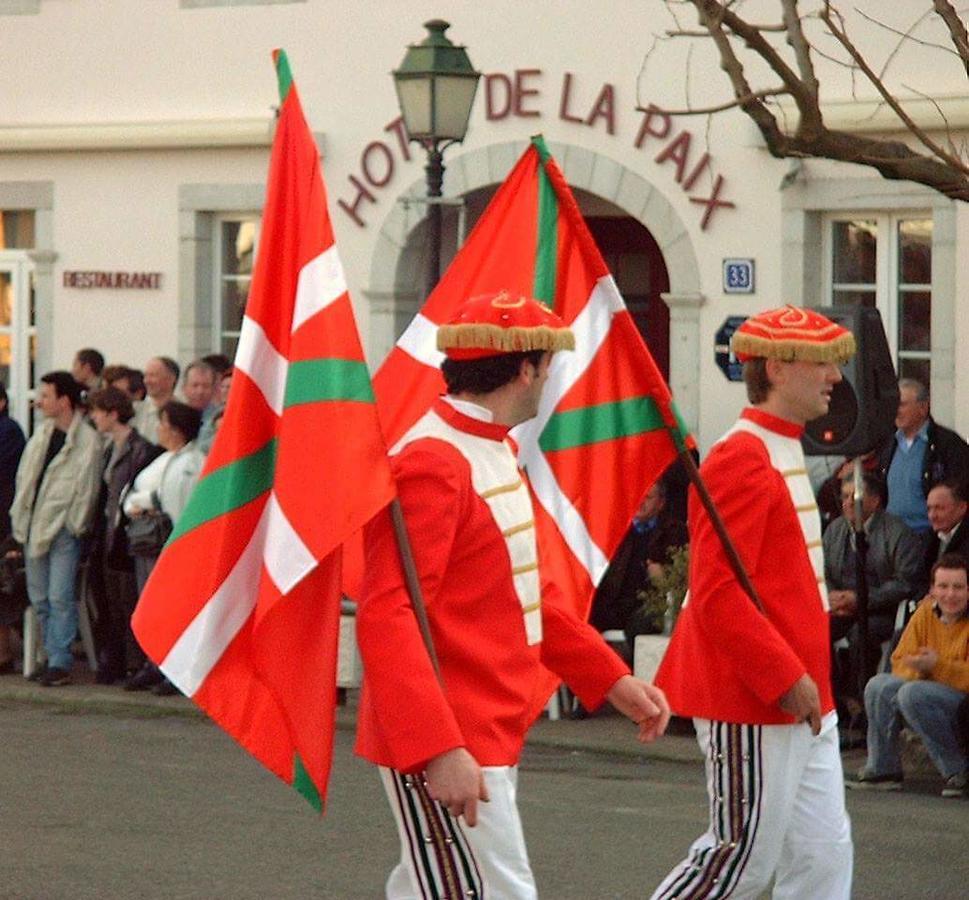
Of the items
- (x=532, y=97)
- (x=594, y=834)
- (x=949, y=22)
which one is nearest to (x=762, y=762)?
(x=594, y=834)

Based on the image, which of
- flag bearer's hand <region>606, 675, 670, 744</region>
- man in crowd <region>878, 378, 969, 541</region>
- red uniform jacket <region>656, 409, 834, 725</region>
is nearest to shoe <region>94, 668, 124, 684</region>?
man in crowd <region>878, 378, 969, 541</region>

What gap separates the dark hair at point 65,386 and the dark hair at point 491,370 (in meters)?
9.36

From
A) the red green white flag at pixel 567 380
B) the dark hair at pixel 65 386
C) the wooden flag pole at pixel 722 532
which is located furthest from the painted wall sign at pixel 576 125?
the wooden flag pole at pixel 722 532

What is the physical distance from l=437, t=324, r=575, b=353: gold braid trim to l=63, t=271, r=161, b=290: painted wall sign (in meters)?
13.9

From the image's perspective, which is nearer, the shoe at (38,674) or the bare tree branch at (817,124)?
the bare tree branch at (817,124)

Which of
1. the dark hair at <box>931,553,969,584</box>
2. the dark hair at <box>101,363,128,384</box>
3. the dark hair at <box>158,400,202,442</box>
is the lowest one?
the dark hair at <box>931,553,969,584</box>

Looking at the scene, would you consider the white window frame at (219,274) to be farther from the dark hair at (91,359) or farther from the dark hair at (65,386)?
the dark hair at (65,386)

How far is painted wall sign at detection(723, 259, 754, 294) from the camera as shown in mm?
16281

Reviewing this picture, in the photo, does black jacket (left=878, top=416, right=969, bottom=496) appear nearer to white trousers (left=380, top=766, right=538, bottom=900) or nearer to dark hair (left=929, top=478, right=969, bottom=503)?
dark hair (left=929, top=478, right=969, bottom=503)

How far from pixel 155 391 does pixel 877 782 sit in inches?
232

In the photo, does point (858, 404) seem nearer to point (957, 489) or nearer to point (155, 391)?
point (957, 489)

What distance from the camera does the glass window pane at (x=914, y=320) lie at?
1595 centimetres

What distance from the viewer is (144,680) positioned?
1427 centimetres

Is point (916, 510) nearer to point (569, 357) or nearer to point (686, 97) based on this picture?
point (686, 97)
